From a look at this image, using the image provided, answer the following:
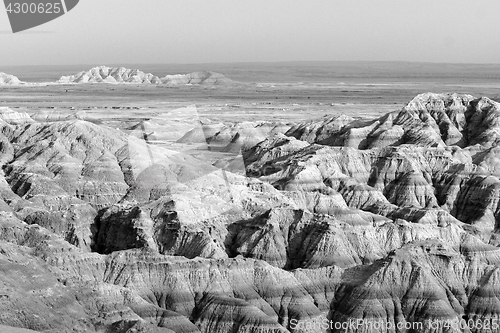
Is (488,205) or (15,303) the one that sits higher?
(15,303)

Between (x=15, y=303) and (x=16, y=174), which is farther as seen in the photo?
(x=16, y=174)

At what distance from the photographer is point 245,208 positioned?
69.7 m

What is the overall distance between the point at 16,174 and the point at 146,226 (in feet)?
75.7

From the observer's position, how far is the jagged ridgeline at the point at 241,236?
1879 inches

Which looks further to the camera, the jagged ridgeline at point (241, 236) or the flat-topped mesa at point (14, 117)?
the flat-topped mesa at point (14, 117)

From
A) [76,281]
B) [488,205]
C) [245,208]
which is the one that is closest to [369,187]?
[488,205]

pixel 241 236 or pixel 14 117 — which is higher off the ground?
pixel 14 117

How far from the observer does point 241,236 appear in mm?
64125

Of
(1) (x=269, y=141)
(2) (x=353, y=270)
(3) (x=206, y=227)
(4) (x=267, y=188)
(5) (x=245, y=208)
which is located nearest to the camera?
(2) (x=353, y=270)

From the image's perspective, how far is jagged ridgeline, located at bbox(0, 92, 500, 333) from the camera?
47719mm

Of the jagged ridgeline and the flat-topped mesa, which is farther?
the flat-topped mesa

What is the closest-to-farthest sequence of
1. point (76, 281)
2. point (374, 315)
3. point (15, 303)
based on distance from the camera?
point (15, 303) → point (76, 281) → point (374, 315)

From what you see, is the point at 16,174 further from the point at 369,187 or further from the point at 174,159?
the point at 369,187

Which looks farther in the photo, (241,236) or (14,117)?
(14,117)
